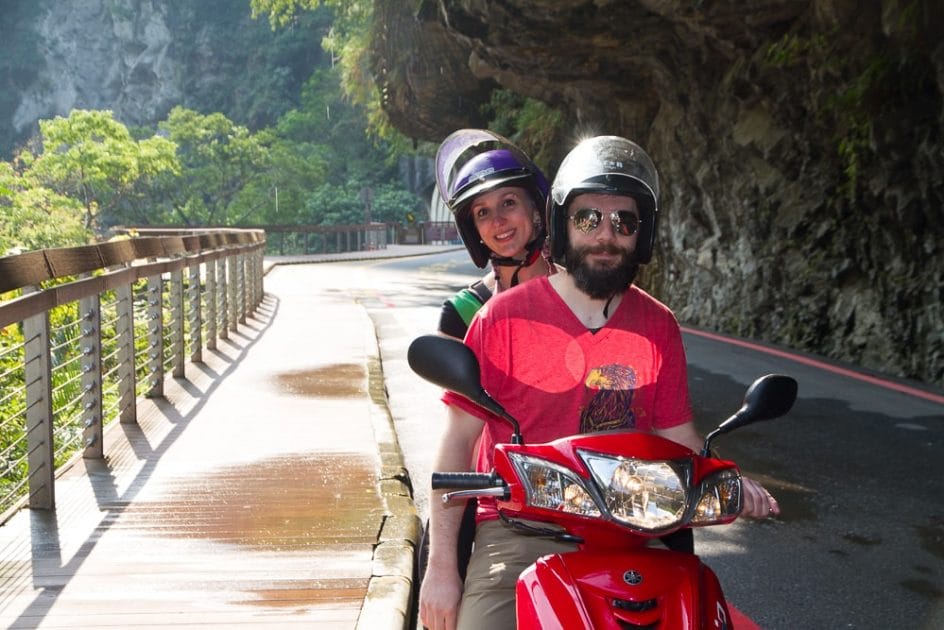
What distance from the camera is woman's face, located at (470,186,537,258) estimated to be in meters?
3.97

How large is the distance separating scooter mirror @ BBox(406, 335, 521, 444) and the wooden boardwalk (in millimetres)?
A: 2464

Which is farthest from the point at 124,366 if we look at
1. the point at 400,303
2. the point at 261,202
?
the point at 261,202

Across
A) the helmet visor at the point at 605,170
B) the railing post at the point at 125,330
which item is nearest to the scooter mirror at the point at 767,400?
the helmet visor at the point at 605,170

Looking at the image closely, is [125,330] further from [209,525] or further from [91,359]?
[209,525]

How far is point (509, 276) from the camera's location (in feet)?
13.4

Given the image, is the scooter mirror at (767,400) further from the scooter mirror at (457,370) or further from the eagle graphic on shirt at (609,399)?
the scooter mirror at (457,370)

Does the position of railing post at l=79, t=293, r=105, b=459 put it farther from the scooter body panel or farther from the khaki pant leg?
the scooter body panel

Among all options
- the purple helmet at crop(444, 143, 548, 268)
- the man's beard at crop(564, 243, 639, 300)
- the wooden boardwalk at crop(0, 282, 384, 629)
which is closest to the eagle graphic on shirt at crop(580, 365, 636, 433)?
the man's beard at crop(564, 243, 639, 300)

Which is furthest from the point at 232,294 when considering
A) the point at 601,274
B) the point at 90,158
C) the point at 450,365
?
the point at 90,158

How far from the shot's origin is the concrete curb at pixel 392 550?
4706 millimetres

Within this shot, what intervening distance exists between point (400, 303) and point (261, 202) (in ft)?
170

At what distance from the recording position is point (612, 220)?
9.04ft

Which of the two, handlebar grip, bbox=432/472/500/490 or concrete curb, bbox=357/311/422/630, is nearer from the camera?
handlebar grip, bbox=432/472/500/490

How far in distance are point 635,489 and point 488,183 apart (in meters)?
1.78
